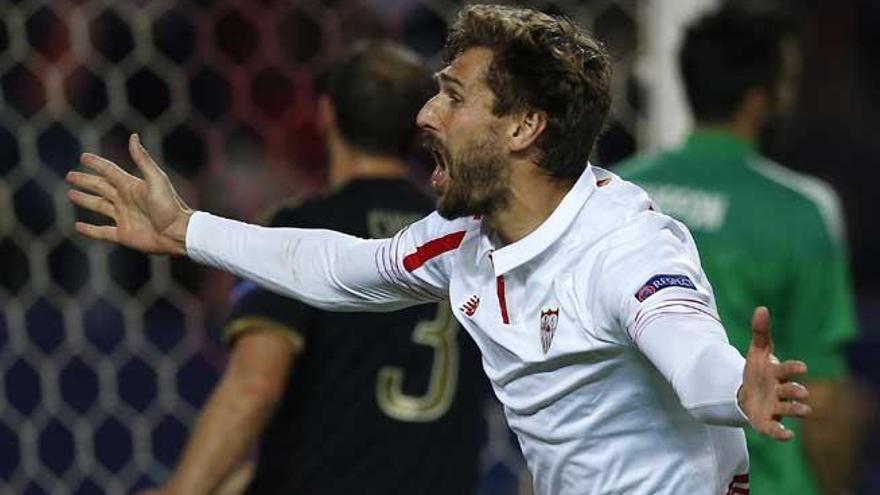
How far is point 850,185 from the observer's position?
19.6 feet

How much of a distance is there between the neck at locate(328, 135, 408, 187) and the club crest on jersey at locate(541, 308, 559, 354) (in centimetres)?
102

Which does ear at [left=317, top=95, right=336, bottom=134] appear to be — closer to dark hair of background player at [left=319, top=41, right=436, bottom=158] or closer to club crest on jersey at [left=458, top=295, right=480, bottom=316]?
dark hair of background player at [left=319, top=41, right=436, bottom=158]

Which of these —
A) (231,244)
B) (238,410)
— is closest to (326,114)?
(238,410)

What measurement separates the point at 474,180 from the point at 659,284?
0.33m

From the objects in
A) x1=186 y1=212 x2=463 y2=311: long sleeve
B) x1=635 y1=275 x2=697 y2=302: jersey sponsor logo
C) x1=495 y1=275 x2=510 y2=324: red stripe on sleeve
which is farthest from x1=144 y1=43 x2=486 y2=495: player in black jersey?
x1=635 y1=275 x2=697 y2=302: jersey sponsor logo

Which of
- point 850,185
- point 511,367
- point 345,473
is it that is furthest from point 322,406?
point 850,185

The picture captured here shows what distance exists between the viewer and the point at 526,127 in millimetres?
2459

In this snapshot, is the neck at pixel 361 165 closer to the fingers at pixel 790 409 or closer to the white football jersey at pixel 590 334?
the white football jersey at pixel 590 334

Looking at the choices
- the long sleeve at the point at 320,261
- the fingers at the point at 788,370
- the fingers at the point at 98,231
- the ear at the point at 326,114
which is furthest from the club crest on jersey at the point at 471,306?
the ear at the point at 326,114

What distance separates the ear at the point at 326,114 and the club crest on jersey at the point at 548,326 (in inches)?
43.4

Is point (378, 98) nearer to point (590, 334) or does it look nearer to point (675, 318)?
point (590, 334)

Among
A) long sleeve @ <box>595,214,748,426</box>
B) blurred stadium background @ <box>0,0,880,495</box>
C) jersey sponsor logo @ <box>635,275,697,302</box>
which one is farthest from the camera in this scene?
blurred stadium background @ <box>0,0,880,495</box>

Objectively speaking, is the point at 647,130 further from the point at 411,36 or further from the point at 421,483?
the point at 421,483

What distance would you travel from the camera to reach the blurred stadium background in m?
4.35
